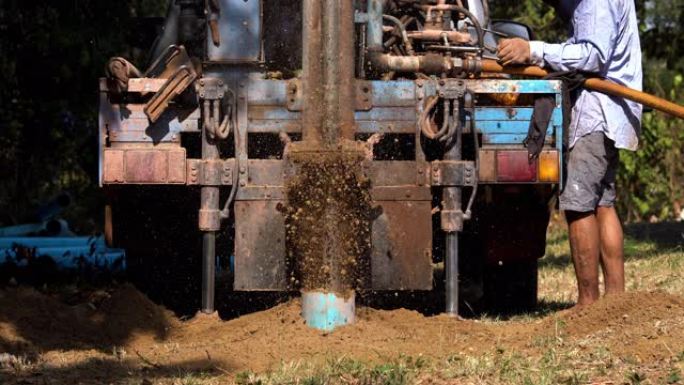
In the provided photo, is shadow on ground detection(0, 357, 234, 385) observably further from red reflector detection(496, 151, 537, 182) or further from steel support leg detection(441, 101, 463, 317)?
red reflector detection(496, 151, 537, 182)

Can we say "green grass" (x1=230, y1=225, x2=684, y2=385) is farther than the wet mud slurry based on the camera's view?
No

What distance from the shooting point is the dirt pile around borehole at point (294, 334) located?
6.18 meters

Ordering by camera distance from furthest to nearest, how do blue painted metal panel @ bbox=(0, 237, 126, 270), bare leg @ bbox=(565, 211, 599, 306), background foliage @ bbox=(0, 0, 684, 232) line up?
background foliage @ bbox=(0, 0, 684, 232) < blue painted metal panel @ bbox=(0, 237, 126, 270) < bare leg @ bbox=(565, 211, 599, 306)

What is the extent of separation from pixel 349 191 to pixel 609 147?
1.50 metres

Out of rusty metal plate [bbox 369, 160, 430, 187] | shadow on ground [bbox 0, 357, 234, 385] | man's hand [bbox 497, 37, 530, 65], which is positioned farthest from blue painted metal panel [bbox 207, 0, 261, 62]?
shadow on ground [bbox 0, 357, 234, 385]

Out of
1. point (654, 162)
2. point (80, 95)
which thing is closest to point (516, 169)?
point (80, 95)

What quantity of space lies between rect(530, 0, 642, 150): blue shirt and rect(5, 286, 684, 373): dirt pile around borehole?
0.92 metres

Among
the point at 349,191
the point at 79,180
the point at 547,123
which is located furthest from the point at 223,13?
the point at 79,180

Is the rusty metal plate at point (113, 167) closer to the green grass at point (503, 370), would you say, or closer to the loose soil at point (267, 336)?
the loose soil at point (267, 336)

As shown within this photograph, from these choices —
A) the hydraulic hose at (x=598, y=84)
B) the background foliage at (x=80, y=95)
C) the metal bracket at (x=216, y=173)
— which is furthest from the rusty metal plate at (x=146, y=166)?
the background foliage at (x=80, y=95)

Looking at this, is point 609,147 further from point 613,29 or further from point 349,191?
point 349,191

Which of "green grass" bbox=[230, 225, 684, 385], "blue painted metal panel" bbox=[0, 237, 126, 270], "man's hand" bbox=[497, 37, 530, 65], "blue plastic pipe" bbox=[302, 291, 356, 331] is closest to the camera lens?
"green grass" bbox=[230, 225, 684, 385]

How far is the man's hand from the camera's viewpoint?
724 cm

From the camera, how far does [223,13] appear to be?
7.10m
